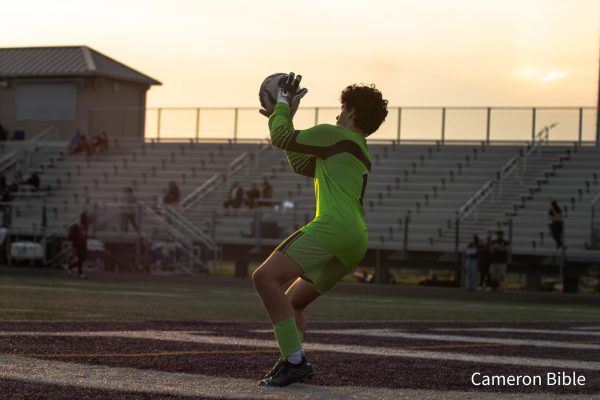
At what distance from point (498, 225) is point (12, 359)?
83.5 ft

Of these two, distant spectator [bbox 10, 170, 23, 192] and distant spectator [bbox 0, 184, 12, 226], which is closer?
distant spectator [bbox 0, 184, 12, 226]

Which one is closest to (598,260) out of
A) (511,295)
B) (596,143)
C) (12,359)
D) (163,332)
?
(511,295)

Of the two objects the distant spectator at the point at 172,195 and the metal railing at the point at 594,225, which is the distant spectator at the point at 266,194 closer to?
the distant spectator at the point at 172,195

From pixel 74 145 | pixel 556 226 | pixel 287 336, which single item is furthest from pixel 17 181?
pixel 287 336

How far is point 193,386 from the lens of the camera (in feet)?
23.6

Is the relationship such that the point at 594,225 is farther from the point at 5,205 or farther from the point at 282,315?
the point at 282,315

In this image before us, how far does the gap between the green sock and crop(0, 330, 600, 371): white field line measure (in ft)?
7.92

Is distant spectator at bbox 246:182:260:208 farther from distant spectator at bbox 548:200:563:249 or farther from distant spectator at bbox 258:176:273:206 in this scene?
distant spectator at bbox 548:200:563:249

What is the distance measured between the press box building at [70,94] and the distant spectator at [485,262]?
18.7 metres

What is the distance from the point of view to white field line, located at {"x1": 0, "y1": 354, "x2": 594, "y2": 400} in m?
6.96

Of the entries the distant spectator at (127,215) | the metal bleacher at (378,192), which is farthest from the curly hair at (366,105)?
the distant spectator at (127,215)

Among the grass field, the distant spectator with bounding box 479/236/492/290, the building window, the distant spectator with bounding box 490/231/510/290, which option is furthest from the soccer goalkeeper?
the building window

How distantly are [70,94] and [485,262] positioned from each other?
22106 millimetres

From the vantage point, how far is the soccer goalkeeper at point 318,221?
7.29m
